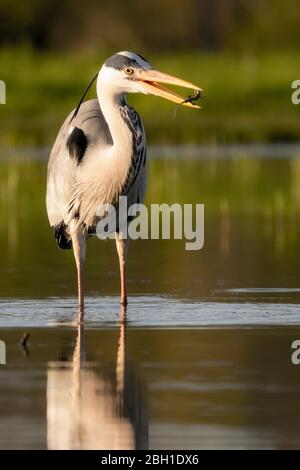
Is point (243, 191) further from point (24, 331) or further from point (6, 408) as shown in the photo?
point (6, 408)

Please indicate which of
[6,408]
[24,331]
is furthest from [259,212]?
[6,408]

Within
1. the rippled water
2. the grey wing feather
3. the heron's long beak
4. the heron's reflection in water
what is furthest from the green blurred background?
the heron's reflection in water

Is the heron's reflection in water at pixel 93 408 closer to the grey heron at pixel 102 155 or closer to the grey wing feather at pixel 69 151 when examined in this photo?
the grey heron at pixel 102 155

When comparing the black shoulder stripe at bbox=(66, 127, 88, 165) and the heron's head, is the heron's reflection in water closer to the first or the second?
the heron's head

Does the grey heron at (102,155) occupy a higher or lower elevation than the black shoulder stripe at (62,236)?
higher

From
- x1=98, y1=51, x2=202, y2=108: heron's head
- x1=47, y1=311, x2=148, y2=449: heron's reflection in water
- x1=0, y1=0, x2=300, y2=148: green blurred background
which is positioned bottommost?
x1=47, y1=311, x2=148, y2=449: heron's reflection in water

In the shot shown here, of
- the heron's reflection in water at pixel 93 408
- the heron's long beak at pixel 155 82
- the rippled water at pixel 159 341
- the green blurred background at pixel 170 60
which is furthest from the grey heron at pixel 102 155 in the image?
the green blurred background at pixel 170 60

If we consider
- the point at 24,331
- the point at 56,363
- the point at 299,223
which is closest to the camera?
the point at 56,363

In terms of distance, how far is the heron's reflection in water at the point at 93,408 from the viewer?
7848 mm

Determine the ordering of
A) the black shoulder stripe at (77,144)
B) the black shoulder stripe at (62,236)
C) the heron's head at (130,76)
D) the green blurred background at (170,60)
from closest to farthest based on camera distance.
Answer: the heron's head at (130,76), the black shoulder stripe at (77,144), the black shoulder stripe at (62,236), the green blurred background at (170,60)

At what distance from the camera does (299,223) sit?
59.1 ft

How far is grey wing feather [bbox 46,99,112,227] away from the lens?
12352 millimetres
